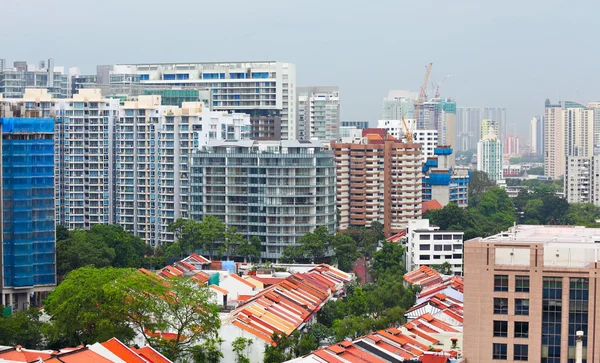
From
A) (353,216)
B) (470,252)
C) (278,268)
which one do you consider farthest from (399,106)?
(470,252)

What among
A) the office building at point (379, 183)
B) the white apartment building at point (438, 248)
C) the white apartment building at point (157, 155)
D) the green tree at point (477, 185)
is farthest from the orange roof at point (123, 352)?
the green tree at point (477, 185)

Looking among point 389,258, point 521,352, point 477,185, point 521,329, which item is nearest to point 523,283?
point 521,329

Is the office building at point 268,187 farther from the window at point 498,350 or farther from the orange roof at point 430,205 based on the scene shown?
the window at point 498,350

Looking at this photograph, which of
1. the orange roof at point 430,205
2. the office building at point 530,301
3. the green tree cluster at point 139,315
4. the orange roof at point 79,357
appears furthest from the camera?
the orange roof at point 430,205

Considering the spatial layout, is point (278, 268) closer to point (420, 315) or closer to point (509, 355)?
point (420, 315)

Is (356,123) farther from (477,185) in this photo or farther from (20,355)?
(20,355)
